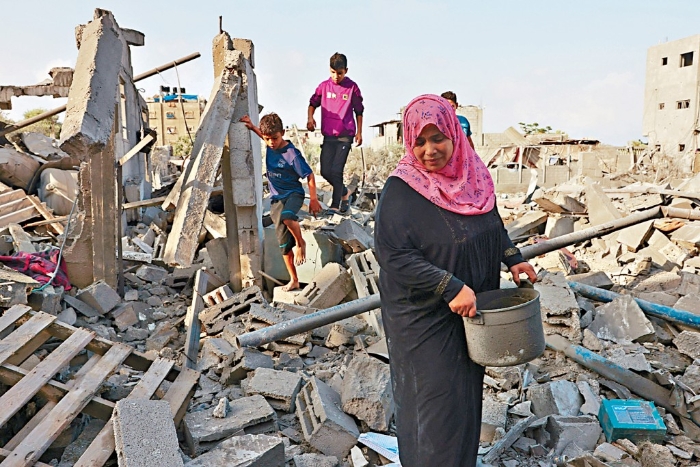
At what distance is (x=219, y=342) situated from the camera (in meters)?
4.50

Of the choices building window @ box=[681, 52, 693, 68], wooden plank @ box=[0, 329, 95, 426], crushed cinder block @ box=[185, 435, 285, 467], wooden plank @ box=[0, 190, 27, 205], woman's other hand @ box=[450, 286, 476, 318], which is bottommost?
crushed cinder block @ box=[185, 435, 285, 467]

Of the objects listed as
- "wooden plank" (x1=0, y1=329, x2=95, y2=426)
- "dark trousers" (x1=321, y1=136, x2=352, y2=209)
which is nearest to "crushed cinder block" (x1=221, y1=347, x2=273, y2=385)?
"wooden plank" (x1=0, y1=329, x2=95, y2=426)

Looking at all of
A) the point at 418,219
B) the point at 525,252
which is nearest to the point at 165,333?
the point at 525,252

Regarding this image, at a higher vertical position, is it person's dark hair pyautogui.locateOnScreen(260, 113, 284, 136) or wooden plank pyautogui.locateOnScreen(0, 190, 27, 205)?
person's dark hair pyautogui.locateOnScreen(260, 113, 284, 136)

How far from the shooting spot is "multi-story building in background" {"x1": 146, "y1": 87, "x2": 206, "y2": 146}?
35625 millimetres

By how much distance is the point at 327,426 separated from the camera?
3080mm

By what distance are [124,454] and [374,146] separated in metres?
37.6

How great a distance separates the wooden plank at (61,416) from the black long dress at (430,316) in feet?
5.99

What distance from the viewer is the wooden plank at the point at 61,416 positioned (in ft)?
8.65

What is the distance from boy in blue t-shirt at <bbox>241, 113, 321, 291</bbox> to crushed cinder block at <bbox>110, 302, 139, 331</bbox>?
1610 millimetres

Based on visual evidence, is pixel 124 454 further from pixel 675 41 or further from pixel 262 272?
pixel 675 41

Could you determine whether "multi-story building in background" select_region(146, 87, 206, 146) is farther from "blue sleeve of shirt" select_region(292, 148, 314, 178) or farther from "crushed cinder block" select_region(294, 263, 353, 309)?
"crushed cinder block" select_region(294, 263, 353, 309)

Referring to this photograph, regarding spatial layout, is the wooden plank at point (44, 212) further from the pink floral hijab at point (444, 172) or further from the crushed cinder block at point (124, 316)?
the pink floral hijab at point (444, 172)

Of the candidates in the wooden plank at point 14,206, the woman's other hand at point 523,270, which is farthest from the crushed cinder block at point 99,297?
the woman's other hand at point 523,270
